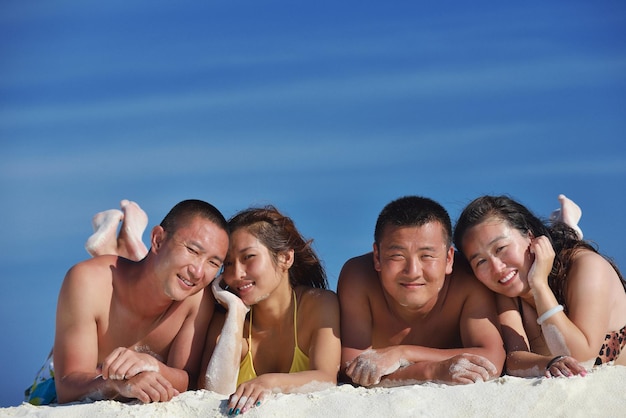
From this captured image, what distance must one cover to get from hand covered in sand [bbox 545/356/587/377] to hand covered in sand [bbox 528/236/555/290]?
0.76 m

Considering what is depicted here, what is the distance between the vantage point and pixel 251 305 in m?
7.12

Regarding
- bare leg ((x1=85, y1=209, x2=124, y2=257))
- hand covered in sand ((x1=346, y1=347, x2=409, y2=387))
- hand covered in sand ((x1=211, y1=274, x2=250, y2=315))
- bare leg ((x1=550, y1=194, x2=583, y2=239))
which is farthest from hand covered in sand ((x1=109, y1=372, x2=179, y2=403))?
bare leg ((x1=550, y1=194, x2=583, y2=239))

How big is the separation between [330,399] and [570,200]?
17.8 feet

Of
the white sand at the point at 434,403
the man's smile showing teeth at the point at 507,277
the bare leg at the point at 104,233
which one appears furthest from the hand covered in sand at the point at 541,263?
the bare leg at the point at 104,233

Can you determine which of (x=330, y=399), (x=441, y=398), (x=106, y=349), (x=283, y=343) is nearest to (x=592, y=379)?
(x=441, y=398)

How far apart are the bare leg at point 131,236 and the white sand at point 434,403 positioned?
4005 millimetres

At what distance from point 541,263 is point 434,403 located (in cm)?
181

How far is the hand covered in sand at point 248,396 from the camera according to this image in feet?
17.9

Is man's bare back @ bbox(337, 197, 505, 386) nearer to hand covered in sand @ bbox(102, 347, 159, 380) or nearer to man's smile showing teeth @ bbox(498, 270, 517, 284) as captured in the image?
man's smile showing teeth @ bbox(498, 270, 517, 284)

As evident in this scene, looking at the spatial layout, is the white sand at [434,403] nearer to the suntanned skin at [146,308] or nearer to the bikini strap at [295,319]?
the suntanned skin at [146,308]

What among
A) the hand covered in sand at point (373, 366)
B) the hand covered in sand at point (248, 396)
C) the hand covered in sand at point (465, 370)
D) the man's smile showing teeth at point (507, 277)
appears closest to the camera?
the hand covered in sand at point (248, 396)

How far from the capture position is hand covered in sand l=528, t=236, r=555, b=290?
6.52 metres

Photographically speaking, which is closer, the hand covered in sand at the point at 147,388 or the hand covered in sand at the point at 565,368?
the hand covered in sand at the point at 147,388

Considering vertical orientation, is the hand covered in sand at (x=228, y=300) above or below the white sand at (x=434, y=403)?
above
